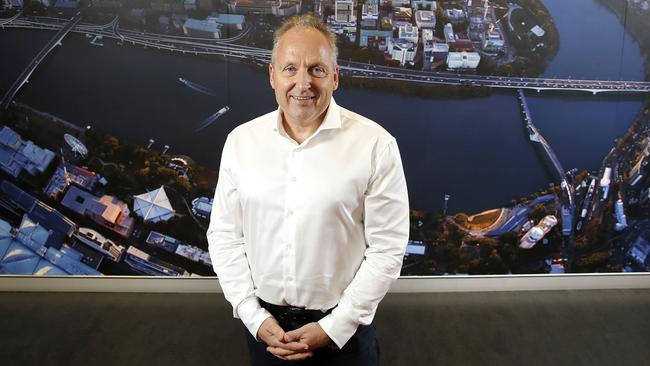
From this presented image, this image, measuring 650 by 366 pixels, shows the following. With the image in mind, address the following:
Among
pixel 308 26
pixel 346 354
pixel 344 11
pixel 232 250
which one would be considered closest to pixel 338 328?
pixel 346 354

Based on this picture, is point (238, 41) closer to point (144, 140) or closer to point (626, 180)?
point (144, 140)

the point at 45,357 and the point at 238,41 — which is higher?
the point at 238,41

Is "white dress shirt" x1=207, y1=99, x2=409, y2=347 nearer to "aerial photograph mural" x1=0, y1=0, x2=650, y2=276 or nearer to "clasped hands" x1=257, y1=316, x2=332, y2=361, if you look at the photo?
"clasped hands" x1=257, y1=316, x2=332, y2=361

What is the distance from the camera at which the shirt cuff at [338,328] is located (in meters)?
1.38

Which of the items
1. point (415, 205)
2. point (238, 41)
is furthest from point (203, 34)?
point (415, 205)

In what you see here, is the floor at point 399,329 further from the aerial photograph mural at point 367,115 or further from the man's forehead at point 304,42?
the man's forehead at point 304,42

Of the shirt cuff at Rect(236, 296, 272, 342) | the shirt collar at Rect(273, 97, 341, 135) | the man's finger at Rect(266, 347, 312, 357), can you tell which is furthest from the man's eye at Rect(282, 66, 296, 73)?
the man's finger at Rect(266, 347, 312, 357)

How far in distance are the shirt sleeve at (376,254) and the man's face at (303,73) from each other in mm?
219

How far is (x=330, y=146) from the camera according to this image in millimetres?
1354

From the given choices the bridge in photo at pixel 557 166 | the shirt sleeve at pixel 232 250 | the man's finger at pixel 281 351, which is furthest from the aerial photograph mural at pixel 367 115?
the man's finger at pixel 281 351

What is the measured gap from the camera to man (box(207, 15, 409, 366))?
1323 mm

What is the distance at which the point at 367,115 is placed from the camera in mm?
3162

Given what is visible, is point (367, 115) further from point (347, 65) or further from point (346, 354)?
point (346, 354)

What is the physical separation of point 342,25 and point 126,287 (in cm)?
220
